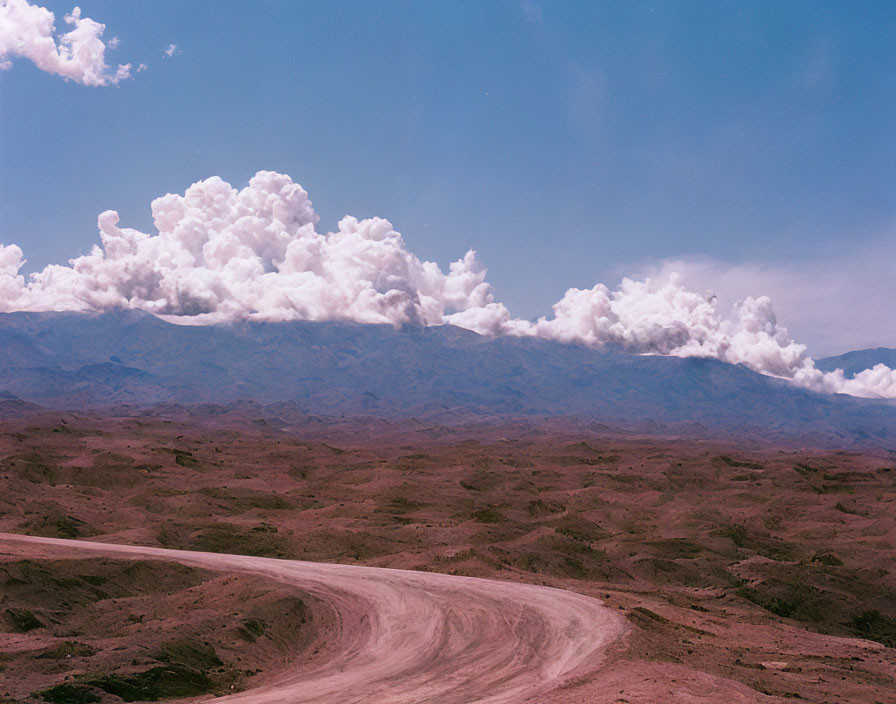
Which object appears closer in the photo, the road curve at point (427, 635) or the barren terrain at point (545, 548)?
the road curve at point (427, 635)

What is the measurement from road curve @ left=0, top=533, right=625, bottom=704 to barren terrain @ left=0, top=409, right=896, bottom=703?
1.17 metres

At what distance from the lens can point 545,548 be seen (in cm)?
4925

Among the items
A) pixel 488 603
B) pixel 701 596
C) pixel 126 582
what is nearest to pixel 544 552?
pixel 701 596

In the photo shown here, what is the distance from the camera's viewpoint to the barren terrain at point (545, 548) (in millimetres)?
24672

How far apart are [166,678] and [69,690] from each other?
116 inches

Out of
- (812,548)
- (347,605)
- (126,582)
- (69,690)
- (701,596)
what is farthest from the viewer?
(812,548)

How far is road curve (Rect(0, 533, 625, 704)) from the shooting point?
22.4 metres

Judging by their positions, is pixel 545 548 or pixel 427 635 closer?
pixel 427 635

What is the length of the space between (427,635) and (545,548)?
22.2m

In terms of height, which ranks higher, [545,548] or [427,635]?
[545,548]

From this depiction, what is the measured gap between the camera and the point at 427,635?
28.4 meters

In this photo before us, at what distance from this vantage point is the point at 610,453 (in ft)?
486

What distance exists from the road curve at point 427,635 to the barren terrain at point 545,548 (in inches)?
45.9

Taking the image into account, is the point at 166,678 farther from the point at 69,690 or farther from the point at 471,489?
the point at 471,489
